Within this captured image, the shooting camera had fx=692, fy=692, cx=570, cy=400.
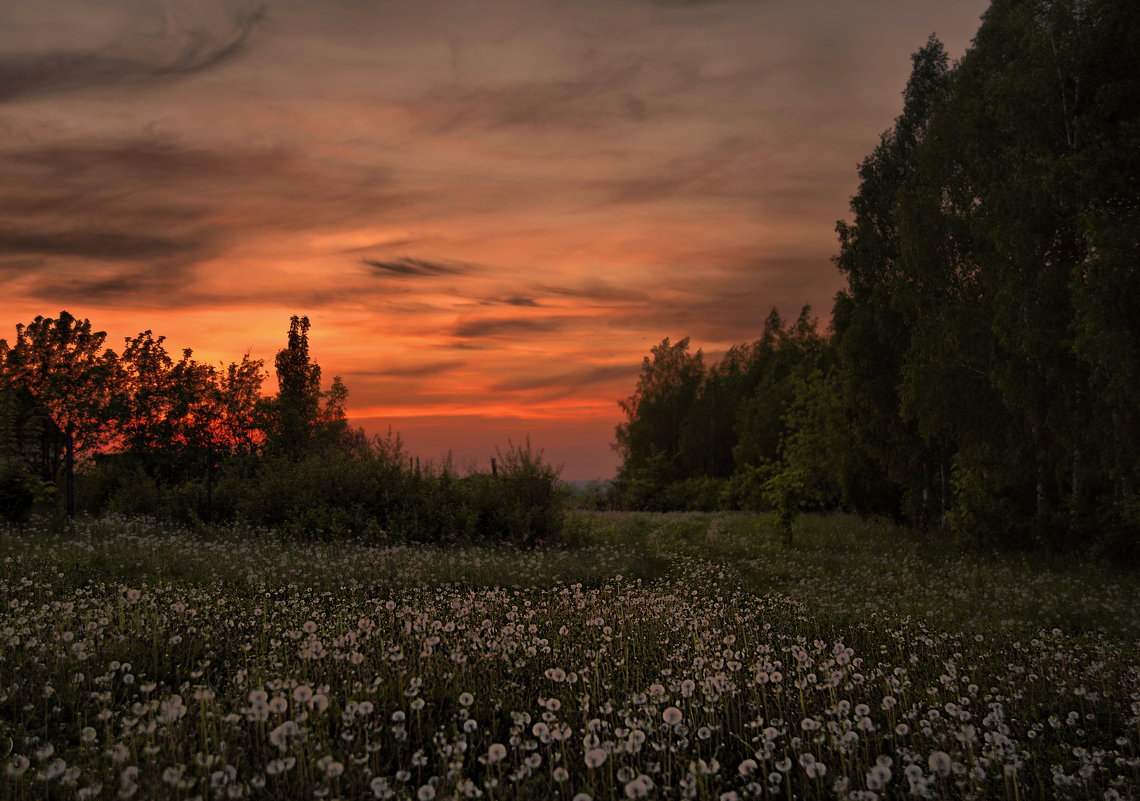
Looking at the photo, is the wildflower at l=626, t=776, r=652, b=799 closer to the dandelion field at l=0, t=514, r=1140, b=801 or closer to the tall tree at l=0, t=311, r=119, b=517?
the dandelion field at l=0, t=514, r=1140, b=801

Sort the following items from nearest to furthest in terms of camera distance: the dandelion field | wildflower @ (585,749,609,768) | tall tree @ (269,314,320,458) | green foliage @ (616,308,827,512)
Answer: wildflower @ (585,749,609,768) < the dandelion field < tall tree @ (269,314,320,458) < green foliage @ (616,308,827,512)

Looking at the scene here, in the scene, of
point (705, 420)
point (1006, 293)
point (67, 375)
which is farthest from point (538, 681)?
point (705, 420)

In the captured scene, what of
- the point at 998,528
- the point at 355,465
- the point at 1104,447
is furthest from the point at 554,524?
the point at 1104,447

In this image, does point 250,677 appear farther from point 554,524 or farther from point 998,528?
point 998,528

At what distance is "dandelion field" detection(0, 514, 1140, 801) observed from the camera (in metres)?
4.47

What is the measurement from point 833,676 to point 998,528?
15.9 m

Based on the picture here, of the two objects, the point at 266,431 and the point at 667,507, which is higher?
the point at 266,431

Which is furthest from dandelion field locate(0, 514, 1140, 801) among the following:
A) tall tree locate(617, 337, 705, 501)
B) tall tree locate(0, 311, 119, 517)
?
tall tree locate(617, 337, 705, 501)

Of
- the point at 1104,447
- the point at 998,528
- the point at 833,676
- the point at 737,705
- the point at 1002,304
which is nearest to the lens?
the point at 833,676

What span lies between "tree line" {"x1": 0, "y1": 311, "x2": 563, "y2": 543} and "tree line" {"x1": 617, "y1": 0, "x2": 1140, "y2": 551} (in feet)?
31.6

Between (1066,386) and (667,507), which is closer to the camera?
(1066,386)

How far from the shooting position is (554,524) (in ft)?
64.0

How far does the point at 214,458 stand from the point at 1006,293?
89.0 ft

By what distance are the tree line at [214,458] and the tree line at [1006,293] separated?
31.6 ft
